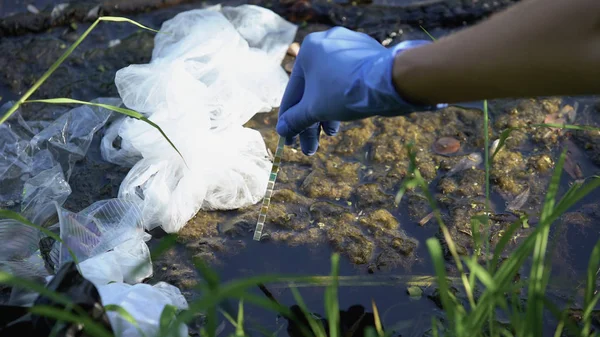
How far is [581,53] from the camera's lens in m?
1.34

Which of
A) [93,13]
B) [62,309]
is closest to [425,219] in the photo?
[62,309]

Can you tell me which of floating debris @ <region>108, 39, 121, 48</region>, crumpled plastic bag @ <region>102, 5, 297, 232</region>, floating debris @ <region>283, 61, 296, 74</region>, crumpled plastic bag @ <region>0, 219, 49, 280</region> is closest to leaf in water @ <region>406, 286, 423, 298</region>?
crumpled plastic bag @ <region>102, 5, 297, 232</region>

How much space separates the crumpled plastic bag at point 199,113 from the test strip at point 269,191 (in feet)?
0.11

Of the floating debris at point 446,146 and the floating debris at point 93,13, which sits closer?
the floating debris at point 446,146

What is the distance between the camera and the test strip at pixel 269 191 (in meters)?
2.19

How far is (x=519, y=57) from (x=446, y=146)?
3.63ft

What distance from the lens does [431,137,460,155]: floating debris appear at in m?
2.47

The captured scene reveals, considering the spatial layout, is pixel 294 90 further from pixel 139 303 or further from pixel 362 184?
pixel 139 303

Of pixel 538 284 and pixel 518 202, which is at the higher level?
pixel 538 284

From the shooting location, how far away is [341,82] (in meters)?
1.80

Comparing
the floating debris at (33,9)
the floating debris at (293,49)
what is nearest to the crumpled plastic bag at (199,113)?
the floating debris at (293,49)

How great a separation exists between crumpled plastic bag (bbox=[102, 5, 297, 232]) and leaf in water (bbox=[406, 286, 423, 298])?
617 mm

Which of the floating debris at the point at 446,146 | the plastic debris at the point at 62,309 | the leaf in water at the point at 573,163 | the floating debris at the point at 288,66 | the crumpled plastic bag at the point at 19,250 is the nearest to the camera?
the plastic debris at the point at 62,309

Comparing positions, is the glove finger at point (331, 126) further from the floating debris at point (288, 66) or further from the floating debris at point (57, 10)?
the floating debris at point (57, 10)
